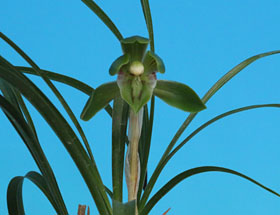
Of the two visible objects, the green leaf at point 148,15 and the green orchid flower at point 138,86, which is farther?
the green leaf at point 148,15

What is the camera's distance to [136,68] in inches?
38.5

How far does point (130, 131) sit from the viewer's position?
1.11 meters

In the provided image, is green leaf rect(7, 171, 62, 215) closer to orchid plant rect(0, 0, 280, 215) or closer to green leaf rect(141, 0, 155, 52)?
orchid plant rect(0, 0, 280, 215)

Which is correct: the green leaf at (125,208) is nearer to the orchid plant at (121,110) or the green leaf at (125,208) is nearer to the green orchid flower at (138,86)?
the orchid plant at (121,110)

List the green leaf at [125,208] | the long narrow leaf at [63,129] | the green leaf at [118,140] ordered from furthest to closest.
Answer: the green leaf at [118,140]
the long narrow leaf at [63,129]
the green leaf at [125,208]

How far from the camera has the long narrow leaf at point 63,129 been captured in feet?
3.53

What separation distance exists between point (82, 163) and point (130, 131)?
16 centimetres

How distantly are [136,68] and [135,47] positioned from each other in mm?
51

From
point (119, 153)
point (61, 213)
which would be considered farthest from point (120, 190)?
point (61, 213)

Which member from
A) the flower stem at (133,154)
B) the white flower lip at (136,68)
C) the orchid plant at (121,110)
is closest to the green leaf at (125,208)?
the orchid plant at (121,110)

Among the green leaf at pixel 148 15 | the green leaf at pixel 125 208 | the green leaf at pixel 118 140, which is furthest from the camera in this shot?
the green leaf at pixel 148 15

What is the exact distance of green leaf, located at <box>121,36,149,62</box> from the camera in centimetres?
95

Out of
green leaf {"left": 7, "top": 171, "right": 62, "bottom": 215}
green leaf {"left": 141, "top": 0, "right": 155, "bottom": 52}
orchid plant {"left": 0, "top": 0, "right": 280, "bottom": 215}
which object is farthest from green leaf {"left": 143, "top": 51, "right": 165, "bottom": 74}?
green leaf {"left": 7, "top": 171, "right": 62, "bottom": 215}

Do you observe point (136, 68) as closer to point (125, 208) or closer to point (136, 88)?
point (136, 88)
